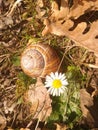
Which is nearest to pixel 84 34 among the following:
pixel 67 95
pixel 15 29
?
pixel 67 95

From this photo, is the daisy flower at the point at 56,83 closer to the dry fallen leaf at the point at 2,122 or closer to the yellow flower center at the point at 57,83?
the yellow flower center at the point at 57,83

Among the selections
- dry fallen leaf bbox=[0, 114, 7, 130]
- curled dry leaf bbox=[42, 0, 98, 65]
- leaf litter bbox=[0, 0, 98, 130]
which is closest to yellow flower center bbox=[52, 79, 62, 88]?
leaf litter bbox=[0, 0, 98, 130]

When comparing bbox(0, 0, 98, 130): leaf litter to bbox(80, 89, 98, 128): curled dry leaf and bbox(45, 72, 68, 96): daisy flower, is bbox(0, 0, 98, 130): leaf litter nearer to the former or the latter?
bbox(80, 89, 98, 128): curled dry leaf

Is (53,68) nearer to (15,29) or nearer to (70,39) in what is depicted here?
(70,39)

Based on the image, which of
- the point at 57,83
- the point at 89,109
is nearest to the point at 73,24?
the point at 57,83

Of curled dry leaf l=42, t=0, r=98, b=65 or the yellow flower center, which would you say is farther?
the yellow flower center

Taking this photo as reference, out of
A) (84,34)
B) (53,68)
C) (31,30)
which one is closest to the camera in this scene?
(84,34)

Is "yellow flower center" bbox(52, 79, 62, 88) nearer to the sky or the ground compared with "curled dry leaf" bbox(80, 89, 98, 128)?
nearer to the sky
